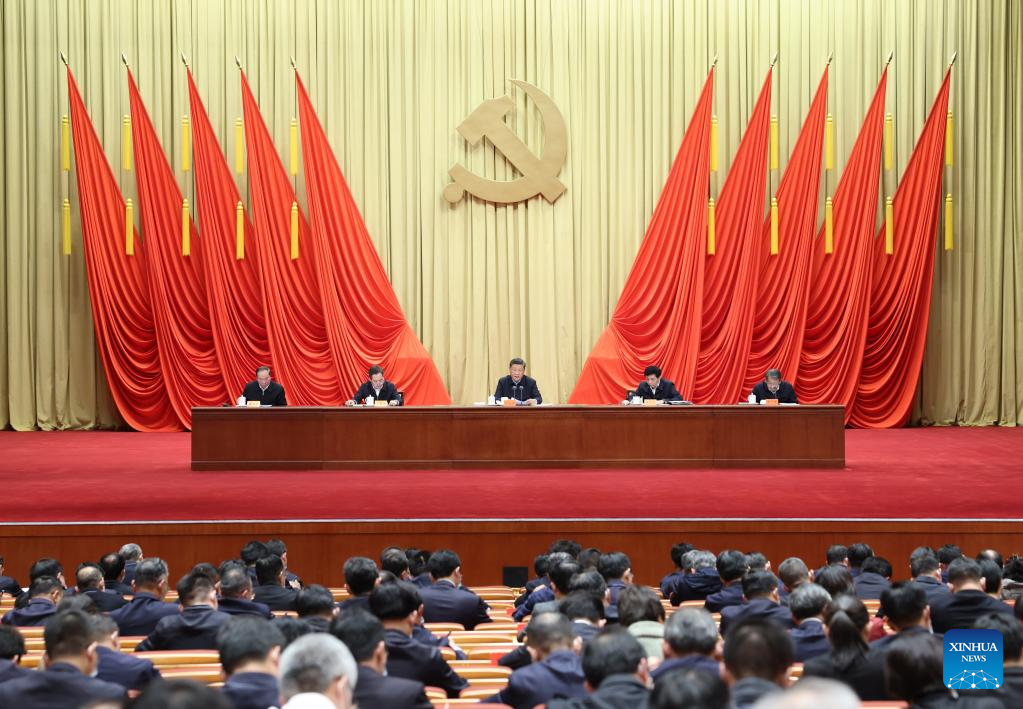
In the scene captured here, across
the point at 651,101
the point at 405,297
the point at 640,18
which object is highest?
the point at 640,18

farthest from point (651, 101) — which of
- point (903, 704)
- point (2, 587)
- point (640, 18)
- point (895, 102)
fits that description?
point (903, 704)

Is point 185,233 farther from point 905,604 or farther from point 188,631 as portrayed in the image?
point 905,604

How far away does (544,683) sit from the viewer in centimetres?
282

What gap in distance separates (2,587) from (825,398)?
912 centimetres

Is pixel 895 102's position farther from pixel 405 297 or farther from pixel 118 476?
pixel 118 476

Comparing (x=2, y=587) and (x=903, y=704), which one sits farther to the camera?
(x=2, y=587)

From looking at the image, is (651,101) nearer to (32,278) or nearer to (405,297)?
(405,297)

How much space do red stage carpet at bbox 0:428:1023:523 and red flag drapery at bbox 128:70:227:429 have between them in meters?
2.70

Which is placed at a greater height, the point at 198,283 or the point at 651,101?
the point at 651,101

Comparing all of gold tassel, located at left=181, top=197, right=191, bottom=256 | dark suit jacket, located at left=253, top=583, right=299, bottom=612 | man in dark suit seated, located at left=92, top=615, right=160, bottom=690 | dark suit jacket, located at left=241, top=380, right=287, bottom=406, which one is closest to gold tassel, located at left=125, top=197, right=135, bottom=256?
gold tassel, located at left=181, top=197, right=191, bottom=256

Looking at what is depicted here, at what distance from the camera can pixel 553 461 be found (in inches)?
346

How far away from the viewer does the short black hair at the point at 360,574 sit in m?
4.12

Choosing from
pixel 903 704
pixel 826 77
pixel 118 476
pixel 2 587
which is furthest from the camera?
pixel 826 77

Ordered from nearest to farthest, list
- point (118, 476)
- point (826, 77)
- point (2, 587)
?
point (2, 587) < point (118, 476) < point (826, 77)
